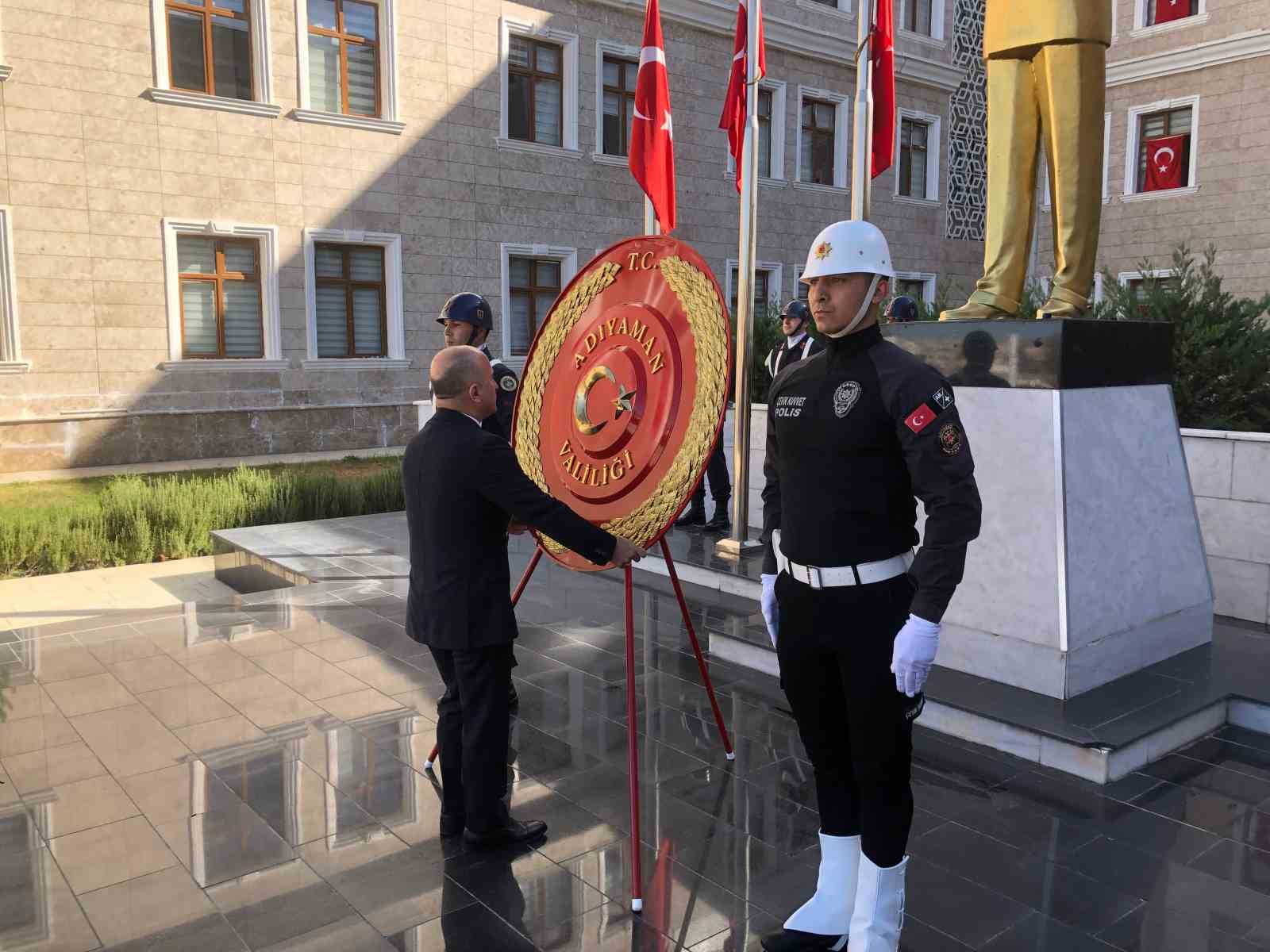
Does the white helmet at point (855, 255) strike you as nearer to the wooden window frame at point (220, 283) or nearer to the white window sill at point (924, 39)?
the wooden window frame at point (220, 283)

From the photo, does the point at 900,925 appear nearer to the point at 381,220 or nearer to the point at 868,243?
the point at 868,243

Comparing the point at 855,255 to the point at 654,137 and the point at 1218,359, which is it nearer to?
the point at 654,137

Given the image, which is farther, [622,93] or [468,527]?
[622,93]

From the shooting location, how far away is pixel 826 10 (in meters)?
21.0

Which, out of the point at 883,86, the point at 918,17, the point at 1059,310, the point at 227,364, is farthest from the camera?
the point at 918,17

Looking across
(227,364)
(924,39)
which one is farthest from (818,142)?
(227,364)

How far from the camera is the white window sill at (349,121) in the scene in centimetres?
1506

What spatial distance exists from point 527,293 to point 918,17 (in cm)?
1222

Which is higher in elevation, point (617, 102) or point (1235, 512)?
point (617, 102)

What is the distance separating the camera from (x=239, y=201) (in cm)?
1470

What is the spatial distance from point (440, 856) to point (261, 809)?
83 cm

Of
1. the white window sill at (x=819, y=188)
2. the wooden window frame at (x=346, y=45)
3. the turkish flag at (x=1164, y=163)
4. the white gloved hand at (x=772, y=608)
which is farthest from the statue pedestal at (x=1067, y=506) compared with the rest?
the turkish flag at (x=1164, y=163)

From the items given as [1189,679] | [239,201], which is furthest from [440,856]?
[239,201]

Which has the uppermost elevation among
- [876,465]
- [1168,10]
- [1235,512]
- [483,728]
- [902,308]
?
[1168,10]
